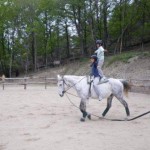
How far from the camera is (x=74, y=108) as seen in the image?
47.8 feet

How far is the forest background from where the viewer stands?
38938mm

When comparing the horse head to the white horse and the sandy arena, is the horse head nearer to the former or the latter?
the white horse

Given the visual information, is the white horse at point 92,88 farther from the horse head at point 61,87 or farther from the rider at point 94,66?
the rider at point 94,66

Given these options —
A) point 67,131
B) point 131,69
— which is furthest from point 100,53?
point 131,69

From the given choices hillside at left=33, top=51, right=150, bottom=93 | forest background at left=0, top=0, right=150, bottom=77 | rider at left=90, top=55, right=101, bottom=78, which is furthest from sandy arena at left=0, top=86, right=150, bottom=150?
forest background at left=0, top=0, right=150, bottom=77

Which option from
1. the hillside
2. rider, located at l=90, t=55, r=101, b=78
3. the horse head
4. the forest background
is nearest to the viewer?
rider, located at l=90, t=55, r=101, b=78

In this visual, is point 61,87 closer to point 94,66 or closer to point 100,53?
point 94,66

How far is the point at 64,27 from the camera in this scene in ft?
142

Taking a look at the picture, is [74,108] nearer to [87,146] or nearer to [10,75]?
[87,146]

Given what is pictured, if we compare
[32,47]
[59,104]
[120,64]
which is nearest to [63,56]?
[32,47]

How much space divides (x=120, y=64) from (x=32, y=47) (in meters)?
19.0

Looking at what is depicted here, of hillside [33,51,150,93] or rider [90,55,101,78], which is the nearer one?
rider [90,55,101,78]

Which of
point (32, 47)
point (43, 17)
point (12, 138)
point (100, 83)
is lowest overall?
point (12, 138)

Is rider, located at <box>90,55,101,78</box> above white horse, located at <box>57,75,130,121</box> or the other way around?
above
